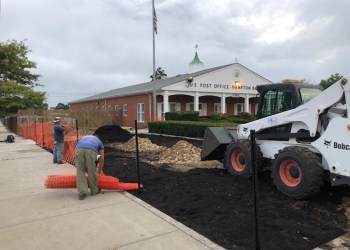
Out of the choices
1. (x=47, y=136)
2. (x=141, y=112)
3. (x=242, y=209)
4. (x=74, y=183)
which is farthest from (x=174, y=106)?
(x=242, y=209)

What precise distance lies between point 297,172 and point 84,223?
12.7 ft

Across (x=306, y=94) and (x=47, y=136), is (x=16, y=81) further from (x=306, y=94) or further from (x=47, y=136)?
(x=306, y=94)

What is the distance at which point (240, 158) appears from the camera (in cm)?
839

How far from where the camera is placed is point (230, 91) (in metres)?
35.1

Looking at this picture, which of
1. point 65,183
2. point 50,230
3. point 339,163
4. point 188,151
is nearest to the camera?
point 50,230

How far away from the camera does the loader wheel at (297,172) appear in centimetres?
613

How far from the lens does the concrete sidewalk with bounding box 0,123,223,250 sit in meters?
4.72

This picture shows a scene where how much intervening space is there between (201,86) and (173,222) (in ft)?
93.7

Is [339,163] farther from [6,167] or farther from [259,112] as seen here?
[6,167]

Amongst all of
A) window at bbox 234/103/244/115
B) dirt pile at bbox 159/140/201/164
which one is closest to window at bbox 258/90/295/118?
dirt pile at bbox 159/140/201/164

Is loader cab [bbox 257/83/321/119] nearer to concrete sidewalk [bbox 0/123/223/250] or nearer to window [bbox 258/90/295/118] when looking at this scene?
window [bbox 258/90/295/118]

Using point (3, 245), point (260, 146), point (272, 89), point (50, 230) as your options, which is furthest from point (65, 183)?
point (272, 89)

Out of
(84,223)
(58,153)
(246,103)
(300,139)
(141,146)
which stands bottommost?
(84,223)

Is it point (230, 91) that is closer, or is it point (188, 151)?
point (188, 151)
